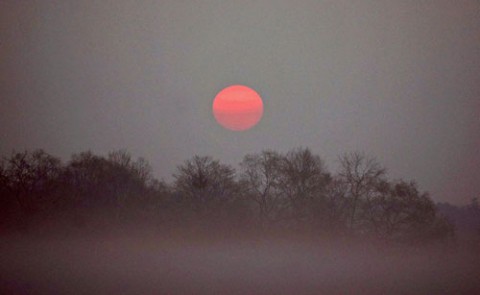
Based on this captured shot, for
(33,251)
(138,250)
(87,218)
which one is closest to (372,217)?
(138,250)

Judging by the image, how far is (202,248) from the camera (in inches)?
1321

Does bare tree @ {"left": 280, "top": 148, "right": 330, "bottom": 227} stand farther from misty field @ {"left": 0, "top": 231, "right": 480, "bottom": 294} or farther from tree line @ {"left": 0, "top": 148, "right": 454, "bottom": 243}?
misty field @ {"left": 0, "top": 231, "right": 480, "bottom": 294}

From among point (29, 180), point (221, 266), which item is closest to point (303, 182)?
point (221, 266)

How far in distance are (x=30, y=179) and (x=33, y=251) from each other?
31.3 ft

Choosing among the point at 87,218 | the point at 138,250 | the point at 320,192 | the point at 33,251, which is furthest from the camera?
the point at 320,192

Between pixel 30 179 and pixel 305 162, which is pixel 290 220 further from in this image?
pixel 30 179

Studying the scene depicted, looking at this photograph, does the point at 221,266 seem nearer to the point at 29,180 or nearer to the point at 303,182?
the point at 303,182

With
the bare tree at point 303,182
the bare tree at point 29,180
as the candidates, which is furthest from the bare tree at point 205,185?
the bare tree at point 29,180

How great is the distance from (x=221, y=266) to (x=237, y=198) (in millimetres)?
10181

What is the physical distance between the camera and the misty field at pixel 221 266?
23031 mm

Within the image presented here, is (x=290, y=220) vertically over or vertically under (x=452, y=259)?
over

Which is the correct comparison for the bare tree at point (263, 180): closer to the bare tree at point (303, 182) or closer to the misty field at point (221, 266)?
the bare tree at point (303, 182)

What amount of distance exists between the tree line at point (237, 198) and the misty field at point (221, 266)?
1.67 metres

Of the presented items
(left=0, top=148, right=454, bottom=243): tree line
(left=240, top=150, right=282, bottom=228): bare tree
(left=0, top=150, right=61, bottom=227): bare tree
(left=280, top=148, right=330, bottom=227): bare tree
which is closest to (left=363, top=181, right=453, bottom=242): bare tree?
(left=0, top=148, right=454, bottom=243): tree line
